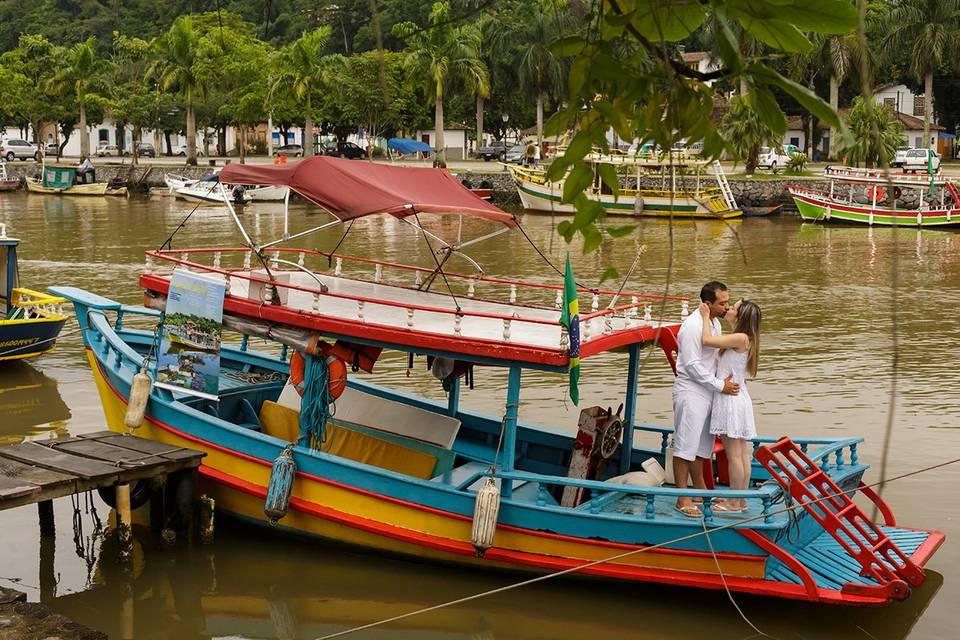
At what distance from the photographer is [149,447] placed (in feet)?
32.8

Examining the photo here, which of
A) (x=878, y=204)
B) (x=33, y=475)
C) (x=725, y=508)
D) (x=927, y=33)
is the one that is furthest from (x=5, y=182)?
(x=725, y=508)

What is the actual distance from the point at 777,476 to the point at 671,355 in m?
1.75

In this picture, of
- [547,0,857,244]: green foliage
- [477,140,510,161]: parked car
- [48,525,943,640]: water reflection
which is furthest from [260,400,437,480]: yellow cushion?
[477,140,510,161]: parked car

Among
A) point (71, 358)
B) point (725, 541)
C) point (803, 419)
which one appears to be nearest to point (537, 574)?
point (725, 541)

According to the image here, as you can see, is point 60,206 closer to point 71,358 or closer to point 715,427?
point 71,358

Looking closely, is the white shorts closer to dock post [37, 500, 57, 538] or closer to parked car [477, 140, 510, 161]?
dock post [37, 500, 57, 538]

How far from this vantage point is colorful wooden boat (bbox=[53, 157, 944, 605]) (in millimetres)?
8477

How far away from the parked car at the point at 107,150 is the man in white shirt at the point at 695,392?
236ft

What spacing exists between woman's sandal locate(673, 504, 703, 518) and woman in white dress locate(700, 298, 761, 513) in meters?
0.13

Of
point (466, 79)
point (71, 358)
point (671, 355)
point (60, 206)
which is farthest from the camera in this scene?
point (466, 79)

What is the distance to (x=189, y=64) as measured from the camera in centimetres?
6053

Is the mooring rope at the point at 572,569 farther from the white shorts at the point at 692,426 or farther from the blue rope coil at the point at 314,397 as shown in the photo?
the blue rope coil at the point at 314,397

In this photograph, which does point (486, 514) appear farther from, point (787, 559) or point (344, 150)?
point (344, 150)

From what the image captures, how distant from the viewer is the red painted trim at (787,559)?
8.21 metres
